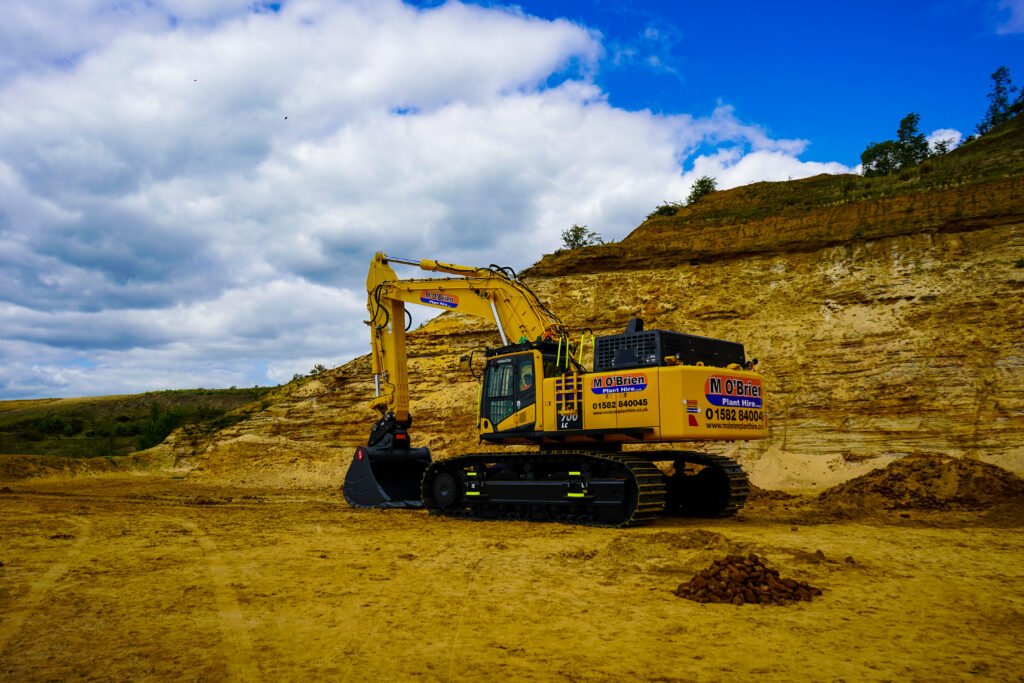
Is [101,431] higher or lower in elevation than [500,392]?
lower

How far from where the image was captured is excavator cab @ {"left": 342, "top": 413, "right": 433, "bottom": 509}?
43.8 feet

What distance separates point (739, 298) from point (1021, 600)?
16204 millimetres

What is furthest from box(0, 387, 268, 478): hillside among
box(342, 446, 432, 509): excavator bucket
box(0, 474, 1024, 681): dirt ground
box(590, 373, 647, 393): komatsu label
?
box(590, 373, 647, 393): komatsu label

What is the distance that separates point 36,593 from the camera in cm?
622

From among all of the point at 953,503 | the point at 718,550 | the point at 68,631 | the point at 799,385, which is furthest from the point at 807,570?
the point at 799,385

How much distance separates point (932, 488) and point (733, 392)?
4.74 meters

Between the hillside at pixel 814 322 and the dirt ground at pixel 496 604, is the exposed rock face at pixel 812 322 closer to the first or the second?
the hillside at pixel 814 322

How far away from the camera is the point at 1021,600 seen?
598cm

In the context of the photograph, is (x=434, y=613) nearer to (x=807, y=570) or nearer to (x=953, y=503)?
(x=807, y=570)

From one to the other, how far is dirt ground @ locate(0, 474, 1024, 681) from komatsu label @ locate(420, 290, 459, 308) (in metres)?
5.03

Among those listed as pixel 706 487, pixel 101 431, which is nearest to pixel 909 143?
pixel 706 487

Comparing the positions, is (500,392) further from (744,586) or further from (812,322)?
(812,322)

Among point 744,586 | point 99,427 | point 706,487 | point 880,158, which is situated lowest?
point 744,586

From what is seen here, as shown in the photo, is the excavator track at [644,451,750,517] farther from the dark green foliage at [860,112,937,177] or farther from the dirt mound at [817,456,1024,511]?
the dark green foliage at [860,112,937,177]
